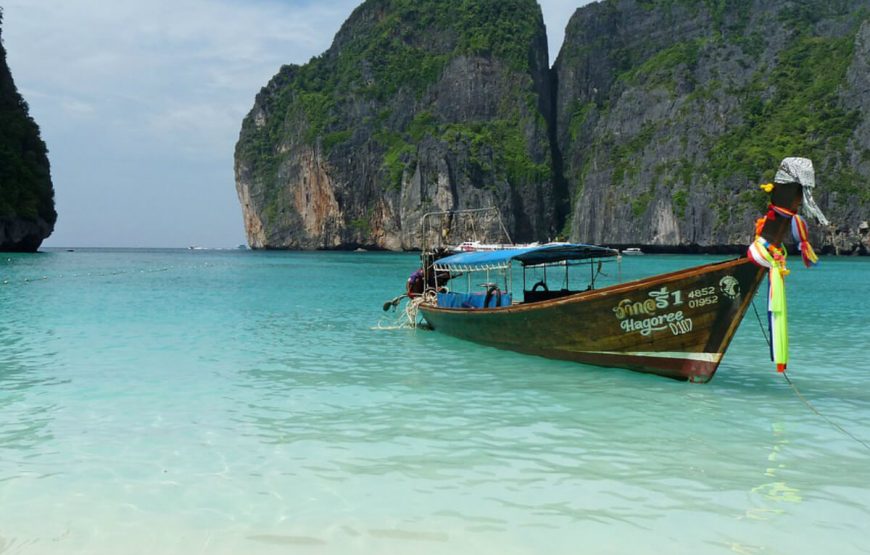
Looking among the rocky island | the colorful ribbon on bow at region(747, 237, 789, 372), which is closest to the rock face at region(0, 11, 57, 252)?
the rocky island

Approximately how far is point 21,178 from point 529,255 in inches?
2814

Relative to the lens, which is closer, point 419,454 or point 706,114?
point 419,454

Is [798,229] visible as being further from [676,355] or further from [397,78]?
[397,78]

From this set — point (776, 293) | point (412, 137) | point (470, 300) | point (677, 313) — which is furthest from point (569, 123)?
point (776, 293)

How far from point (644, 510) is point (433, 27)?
473 ft

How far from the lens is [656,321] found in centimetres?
1045

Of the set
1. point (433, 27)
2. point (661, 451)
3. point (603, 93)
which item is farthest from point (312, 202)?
point (661, 451)

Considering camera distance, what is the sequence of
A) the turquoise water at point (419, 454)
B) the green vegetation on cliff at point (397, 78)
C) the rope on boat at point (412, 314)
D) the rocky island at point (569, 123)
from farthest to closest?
the green vegetation on cliff at point (397, 78)
the rocky island at point (569, 123)
the rope on boat at point (412, 314)
the turquoise water at point (419, 454)

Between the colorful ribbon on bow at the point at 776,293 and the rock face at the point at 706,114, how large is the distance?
3339 inches

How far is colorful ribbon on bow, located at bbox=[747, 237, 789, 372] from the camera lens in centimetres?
877

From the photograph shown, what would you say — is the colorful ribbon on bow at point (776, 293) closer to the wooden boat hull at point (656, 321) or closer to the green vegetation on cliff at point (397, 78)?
the wooden boat hull at point (656, 321)

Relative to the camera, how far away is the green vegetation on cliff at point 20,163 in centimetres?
6844

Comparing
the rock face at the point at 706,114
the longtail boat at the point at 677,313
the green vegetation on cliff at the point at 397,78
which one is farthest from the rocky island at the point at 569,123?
the longtail boat at the point at 677,313

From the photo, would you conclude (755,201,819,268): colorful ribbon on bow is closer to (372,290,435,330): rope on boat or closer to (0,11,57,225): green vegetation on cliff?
(372,290,435,330): rope on boat
